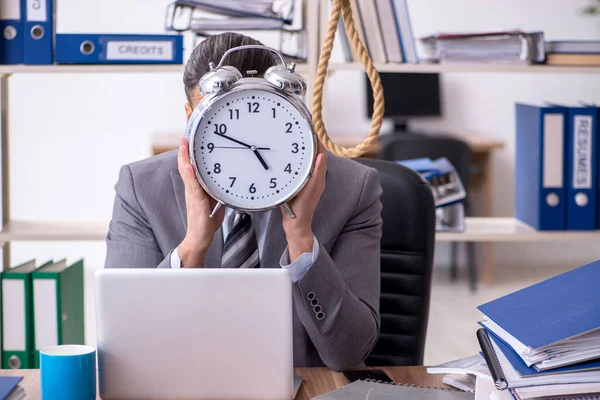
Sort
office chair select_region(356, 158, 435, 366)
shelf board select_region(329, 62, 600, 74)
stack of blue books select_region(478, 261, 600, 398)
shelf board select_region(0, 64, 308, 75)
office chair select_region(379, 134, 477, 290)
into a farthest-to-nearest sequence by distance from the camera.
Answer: office chair select_region(379, 134, 477, 290)
shelf board select_region(329, 62, 600, 74)
shelf board select_region(0, 64, 308, 75)
office chair select_region(356, 158, 435, 366)
stack of blue books select_region(478, 261, 600, 398)

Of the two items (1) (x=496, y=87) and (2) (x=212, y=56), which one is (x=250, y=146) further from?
(1) (x=496, y=87)

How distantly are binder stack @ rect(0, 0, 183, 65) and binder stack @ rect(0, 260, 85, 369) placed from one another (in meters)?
0.60

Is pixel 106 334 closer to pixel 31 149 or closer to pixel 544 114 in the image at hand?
pixel 544 114

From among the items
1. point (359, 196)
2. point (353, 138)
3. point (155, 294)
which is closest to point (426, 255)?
point (359, 196)

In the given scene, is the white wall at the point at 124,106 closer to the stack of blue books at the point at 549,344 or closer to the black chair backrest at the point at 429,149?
the black chair backrest at the point at 429,149

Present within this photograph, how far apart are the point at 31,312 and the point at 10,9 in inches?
33.3

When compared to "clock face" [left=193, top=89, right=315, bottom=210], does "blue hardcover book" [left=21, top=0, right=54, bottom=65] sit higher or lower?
higher

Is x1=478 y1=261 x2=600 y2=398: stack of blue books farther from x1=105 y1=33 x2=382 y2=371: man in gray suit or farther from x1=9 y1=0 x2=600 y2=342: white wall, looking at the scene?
x1=9 y1=0 x2=600 y2=342: white wall

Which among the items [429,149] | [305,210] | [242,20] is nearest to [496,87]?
[429,149]

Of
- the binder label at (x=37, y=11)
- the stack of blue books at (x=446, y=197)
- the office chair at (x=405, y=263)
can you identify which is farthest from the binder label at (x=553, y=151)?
the binder label at (x=37, y=11)

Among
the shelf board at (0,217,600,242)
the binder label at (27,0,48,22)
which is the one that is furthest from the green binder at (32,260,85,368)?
the binder label at (27,0,48,22)

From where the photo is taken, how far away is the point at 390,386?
1242 mm

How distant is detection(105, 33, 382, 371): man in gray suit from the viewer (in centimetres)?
148

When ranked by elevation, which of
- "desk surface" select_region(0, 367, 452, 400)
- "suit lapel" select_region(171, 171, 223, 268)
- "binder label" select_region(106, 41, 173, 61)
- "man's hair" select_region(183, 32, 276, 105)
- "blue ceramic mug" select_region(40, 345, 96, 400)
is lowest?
"desk surface" select_region(0, 367, 452, 400)
